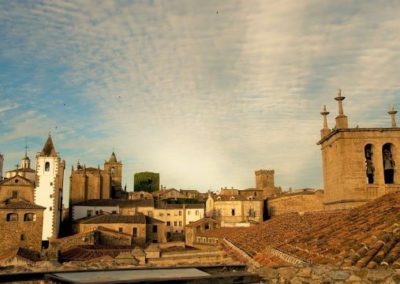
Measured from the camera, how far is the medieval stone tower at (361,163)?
16.1 metres

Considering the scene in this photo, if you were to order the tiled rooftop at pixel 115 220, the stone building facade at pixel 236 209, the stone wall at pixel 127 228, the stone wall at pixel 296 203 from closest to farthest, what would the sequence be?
the stone wall at pixel 127 228
the tiled rooftop at pixel 115 220
the stone wall at pixel 296 203
the stone building facade at pixel 236 209

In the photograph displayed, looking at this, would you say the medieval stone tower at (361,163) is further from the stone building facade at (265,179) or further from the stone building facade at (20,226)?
the stone building facade at (265,179)

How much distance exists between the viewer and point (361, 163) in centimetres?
1630

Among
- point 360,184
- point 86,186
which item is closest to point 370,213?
point 360,184

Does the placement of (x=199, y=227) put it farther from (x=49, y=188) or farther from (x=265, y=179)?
(x=265, y=179)

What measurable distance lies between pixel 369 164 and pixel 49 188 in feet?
149

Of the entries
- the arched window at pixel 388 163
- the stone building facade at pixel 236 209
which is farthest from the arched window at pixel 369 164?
the stone building facade at pixel 236 209

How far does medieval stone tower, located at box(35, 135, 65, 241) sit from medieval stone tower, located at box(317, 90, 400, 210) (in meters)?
42.9

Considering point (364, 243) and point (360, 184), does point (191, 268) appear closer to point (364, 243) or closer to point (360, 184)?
point (364, 243)

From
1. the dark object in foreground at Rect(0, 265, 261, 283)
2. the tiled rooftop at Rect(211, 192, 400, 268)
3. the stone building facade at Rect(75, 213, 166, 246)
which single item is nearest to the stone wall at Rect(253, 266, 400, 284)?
the tiled rooftop at Rect(211, 192, 400, 268)

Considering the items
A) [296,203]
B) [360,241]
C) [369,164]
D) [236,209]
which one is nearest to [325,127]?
[369,164]

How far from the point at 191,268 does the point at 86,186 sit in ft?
256

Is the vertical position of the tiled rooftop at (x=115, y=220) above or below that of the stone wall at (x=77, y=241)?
above

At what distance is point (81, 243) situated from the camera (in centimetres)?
4716
